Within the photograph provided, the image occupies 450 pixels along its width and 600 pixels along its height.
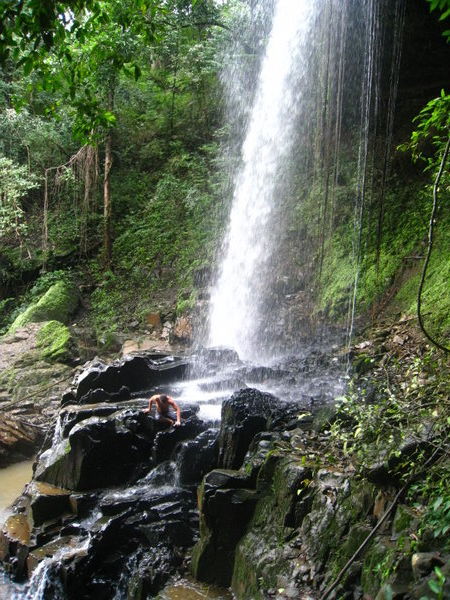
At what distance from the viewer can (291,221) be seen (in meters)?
12.2

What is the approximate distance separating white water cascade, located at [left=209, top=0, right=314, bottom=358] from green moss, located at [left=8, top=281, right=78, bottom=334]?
4392mm

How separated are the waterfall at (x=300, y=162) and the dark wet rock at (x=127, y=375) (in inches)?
80.4

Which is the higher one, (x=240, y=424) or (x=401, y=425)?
(x=401, y=425)

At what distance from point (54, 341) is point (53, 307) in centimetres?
194

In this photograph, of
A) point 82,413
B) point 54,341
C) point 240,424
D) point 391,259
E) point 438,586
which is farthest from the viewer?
point 54,341

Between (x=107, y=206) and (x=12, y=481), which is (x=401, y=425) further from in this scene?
(x=107, y=206)

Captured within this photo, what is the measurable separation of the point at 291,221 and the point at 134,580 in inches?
358

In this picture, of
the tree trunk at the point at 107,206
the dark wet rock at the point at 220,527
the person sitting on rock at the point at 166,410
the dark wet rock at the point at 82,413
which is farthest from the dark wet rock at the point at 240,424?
the tree trunk at the point at 107,206

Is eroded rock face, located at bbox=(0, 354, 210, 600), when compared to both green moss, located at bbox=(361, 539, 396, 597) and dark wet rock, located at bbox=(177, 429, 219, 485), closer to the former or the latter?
dark wet rock, located at bbox=(177, 429, 219, 485)

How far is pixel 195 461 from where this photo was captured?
611 cm

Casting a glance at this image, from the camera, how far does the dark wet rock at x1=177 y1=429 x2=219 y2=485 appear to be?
6066 mm

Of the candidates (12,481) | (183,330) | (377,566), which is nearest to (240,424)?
(377,566)

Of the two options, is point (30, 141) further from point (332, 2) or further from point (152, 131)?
point (332, 2)

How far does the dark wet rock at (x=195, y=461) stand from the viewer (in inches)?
239
